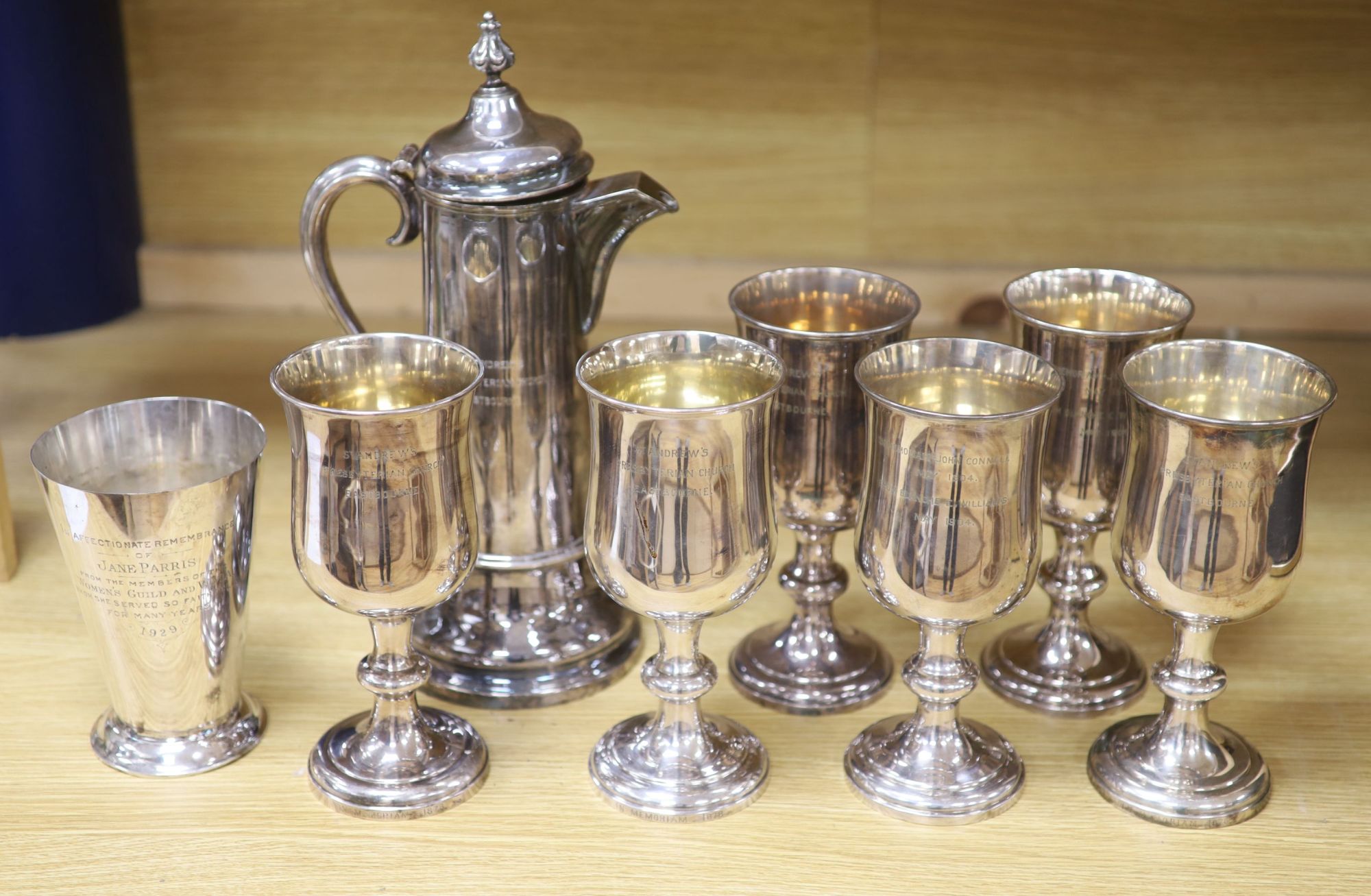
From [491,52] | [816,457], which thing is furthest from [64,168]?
[816,457]

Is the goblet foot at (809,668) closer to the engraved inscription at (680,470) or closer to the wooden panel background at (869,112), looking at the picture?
the engraved inscription at (680,470)

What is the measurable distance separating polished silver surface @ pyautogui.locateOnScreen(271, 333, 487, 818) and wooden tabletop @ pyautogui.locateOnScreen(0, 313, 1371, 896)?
18mm

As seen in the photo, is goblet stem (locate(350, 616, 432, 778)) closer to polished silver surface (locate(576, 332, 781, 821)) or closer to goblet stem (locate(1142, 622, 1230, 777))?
polished silver surface (locate(576, 332, 781, 821))

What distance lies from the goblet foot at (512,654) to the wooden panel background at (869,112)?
0.48m

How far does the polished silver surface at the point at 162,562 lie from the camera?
634 mm

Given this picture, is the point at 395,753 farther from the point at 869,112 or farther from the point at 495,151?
the point at 869,112

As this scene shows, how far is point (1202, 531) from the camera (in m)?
0.60

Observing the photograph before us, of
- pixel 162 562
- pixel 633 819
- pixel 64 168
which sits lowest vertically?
pixel 633 819

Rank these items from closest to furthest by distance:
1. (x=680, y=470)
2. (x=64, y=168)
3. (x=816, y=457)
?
(x=680, y=470) → (x=816, y=457) → (x=64, y=168)

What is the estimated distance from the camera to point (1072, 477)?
710 mm

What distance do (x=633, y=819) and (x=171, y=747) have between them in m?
0.21

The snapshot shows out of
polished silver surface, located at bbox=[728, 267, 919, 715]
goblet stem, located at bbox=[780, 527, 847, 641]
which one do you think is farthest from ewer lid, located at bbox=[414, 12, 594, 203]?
goblet stem, located at bbox=[780, 527, 847, 641]

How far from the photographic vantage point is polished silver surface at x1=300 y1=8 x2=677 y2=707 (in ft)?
2.19

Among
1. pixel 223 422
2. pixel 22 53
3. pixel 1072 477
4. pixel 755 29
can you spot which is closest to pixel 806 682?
pixel 1072 477
